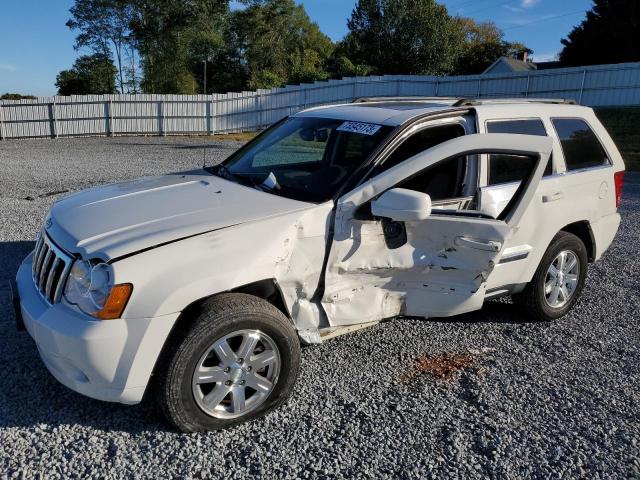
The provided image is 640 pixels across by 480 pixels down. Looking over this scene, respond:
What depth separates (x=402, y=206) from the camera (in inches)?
124

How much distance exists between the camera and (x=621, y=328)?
Answer: 4605mm

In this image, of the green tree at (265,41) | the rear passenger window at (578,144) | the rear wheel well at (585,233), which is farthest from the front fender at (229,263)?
the green tree at (265,41)

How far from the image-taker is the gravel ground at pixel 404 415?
281 centimetres

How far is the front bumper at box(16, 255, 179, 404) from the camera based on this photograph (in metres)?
2.69

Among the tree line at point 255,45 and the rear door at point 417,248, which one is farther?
the tree line at point 255,45

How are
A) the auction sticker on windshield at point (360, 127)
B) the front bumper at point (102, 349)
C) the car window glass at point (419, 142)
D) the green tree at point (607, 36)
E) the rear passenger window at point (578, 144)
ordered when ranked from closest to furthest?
the front bumper at point (102, 349) < the car window glass at point (419, 142) < the auction sticker on windshield at point (360, 127) < the rear passenger window at point (578, 144) < the green tree at point (607, 36)

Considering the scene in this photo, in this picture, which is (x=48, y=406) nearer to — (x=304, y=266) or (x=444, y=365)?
(x=304, y=266)

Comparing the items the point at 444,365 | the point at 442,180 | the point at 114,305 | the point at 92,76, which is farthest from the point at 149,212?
the point at 92,76

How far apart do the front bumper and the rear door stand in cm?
108

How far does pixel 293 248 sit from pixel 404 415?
1.20 metres

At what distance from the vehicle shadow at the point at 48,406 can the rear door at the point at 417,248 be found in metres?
1.28

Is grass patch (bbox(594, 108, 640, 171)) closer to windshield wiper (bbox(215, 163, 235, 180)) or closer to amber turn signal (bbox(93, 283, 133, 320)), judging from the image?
windshield wiper (bbox(215, 163, 235, 180))

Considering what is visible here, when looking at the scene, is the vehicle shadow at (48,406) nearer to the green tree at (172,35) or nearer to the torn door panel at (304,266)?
the torn door panel at (304,266)

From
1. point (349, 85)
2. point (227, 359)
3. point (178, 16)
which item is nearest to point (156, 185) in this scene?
point (227, 359)
